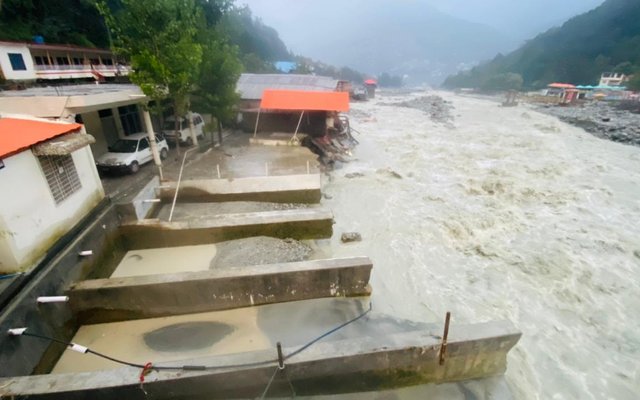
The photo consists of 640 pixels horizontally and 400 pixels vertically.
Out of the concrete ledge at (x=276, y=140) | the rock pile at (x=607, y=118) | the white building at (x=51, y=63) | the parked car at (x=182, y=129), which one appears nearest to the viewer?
the parked car at (x=182, y=129)

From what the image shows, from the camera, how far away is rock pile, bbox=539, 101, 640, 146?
24.9 meters

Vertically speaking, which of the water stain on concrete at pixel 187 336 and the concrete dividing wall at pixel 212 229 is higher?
the concrete dividing wall at pixel 212 229

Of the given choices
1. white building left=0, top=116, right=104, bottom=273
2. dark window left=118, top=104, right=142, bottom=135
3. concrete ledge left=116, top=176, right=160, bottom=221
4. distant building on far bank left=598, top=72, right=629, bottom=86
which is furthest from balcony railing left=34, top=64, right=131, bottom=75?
distant building on far bank left=598, top=72, right=629, bottom=86

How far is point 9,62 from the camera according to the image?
62.8 ft

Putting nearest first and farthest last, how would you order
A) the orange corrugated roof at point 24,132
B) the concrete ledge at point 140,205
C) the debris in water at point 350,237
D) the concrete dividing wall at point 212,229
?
the orange corrugated roof at point 24,132 < the concrete dividing wall at point 212,229 < the concrete ledge at point 140,205 < the debris in water at point 350,237

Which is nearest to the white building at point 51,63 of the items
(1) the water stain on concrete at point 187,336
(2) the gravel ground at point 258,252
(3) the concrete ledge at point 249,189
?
(3) the concrete ledge at point 249,189

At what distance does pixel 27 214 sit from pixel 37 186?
28.7 inches

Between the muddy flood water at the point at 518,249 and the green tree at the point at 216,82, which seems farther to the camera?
the green tree at the point at 216,82

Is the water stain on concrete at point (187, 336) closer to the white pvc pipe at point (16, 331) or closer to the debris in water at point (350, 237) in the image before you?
the white pvc pipe at point (16, 331)

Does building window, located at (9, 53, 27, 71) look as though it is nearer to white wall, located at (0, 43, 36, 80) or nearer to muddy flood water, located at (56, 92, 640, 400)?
white wall, located at (0, 43, 36, 80)

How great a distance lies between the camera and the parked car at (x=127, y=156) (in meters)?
12.5

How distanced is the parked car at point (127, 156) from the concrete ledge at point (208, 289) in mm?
6706

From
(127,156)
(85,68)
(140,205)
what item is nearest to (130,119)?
(127,156)

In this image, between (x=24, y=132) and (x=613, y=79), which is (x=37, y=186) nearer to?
(x=24, y=132)
